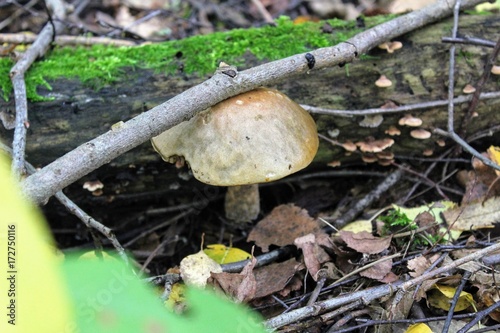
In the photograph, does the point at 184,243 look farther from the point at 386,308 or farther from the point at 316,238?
the point at 386,308

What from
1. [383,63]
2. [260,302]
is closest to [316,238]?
[260,302]

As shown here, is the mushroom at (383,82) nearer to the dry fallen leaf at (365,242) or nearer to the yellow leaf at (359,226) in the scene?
the yellow leaf at (359,226)

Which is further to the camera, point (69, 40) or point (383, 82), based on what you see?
point (69, 40)

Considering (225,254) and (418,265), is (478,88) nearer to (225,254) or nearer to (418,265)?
(418,265)

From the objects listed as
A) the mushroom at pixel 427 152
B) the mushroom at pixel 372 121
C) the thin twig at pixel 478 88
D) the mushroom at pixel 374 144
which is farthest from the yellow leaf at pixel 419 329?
the thin twig at pixel 478 88

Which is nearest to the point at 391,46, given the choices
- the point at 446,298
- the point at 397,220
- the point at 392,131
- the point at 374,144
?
the point at 392,131

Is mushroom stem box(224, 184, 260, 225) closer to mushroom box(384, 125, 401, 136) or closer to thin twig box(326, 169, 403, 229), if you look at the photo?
thin twig box(326, 169, 403, 229)
